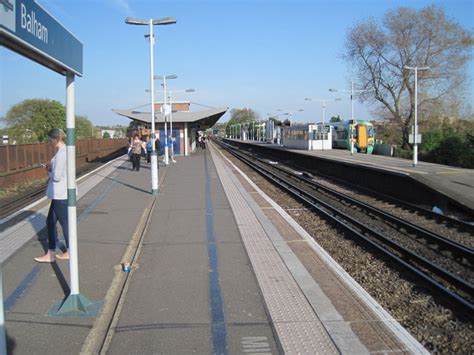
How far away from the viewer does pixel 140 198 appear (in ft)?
43.6

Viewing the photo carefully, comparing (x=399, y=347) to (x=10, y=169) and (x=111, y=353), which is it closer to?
(x=111, y=353)

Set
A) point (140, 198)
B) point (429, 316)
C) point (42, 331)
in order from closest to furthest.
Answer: point (42, 331) → point (429, 316) → point (140, 198)

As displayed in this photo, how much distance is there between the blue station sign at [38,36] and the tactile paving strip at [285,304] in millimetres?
2983

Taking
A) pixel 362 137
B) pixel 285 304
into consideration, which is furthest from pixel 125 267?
pixel 362 137

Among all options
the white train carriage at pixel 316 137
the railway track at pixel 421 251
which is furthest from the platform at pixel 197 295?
the white train carriage at pixel 316 137

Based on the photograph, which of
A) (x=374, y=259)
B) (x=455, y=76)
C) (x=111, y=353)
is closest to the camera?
(x=111, y=353)

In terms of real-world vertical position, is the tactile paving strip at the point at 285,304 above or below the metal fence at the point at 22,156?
below

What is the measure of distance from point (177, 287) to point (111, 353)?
5.68 feet

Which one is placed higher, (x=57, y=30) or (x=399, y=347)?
(x=57, y=30)

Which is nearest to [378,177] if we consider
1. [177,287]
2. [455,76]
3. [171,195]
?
[171,195]

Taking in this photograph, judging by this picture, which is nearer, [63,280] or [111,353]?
[111,353]

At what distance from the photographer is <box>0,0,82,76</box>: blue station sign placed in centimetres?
307

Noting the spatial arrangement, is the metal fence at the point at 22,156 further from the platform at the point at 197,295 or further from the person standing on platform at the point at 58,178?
the person standing on platform at the point at 58,178

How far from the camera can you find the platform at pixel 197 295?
4082 mm
